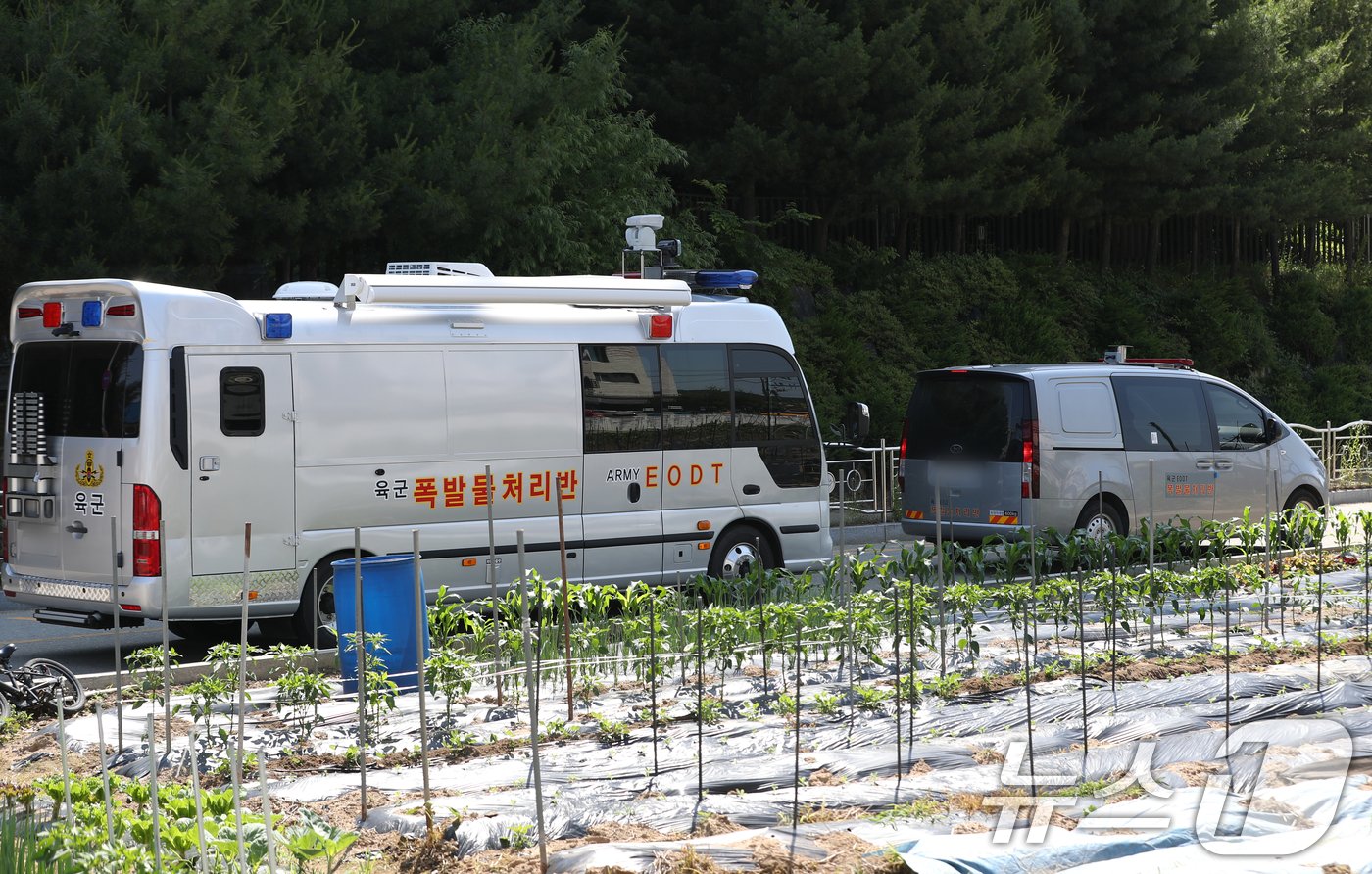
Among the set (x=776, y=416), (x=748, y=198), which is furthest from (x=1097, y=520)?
(x=748, y=198)

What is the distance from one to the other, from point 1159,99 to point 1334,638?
23.1 meters

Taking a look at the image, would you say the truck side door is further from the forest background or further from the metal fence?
the metal fence

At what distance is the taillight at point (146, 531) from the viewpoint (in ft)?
31.3

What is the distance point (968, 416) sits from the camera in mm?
13789

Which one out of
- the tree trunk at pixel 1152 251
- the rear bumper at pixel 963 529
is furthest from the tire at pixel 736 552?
the tree trunk at pixel 1152 251

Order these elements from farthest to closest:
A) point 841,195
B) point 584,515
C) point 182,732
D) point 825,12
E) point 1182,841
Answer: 1. point 841,195
2. point 825,12
3. point 584,515
4. point 182,732
5. point 1182,841

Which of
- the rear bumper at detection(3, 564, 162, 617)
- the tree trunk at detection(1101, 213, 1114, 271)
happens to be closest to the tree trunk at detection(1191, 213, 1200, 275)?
the tree trunk at detection(1101, 213, 1114, 271)

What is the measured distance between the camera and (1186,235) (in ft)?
121

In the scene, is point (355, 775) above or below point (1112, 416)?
below

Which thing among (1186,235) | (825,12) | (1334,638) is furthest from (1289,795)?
(1186,235)

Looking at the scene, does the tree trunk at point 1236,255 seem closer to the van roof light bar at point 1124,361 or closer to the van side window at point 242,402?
the van roof light bar at point 1124,361

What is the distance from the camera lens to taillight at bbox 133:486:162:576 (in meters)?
9.53

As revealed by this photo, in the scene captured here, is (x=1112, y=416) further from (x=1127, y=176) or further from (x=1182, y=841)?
(x=1127, y=176)

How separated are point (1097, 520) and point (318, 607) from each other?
7.14 meters
